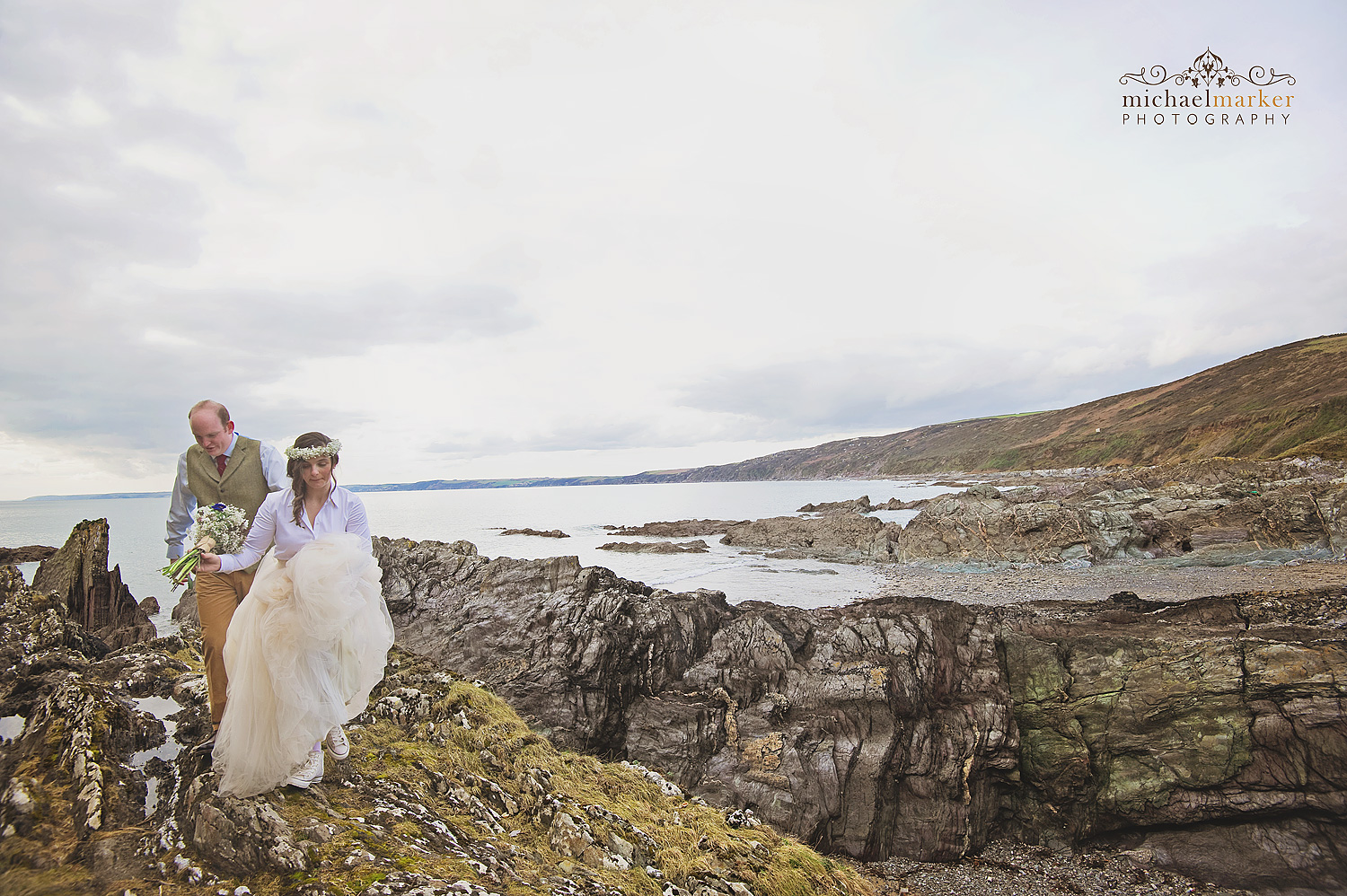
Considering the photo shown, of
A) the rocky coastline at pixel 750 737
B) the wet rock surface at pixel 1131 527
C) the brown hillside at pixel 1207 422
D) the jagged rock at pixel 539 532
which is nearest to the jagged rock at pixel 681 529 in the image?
the jagged rock at pixel 539 532

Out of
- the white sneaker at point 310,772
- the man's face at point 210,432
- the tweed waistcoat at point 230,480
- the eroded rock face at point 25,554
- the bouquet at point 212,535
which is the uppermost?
the man's face at point 210,432

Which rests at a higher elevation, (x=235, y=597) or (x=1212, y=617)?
(x=235, y=597)

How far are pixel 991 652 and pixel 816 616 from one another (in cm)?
448

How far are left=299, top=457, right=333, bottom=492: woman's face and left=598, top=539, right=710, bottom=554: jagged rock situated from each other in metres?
42.4

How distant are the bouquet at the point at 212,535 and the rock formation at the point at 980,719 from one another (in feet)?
27.8

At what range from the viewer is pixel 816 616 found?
16.0 meters

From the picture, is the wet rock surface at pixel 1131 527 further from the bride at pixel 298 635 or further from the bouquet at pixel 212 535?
the bouquet at pixel 212 535

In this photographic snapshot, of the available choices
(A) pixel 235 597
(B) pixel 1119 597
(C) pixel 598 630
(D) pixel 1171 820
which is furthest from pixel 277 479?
(B) pixel 1119 597

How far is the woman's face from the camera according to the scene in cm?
511

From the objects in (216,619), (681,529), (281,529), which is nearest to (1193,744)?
(281,529)

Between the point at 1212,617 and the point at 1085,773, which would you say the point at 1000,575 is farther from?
the point at 1085,773

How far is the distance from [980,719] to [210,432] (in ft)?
45.7

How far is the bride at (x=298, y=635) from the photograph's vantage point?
4.64m

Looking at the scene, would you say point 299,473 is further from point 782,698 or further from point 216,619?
point 782,698
